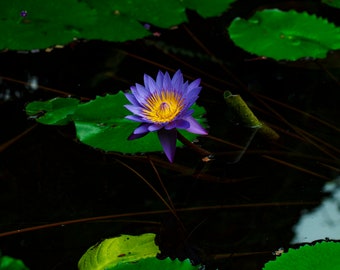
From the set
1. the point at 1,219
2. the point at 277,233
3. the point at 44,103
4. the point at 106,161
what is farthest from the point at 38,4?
the point at 277,233

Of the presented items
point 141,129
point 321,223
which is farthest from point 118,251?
point 321,223

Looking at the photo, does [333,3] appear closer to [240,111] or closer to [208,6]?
[208,6]

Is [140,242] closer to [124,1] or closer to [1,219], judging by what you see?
[1,219]

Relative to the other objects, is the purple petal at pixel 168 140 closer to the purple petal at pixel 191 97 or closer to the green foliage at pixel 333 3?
the purple petal at pixel 191 97

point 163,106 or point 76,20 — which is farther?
point 76,20

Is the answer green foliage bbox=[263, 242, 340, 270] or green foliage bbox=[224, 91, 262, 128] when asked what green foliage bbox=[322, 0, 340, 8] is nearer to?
green foliage bbox=[224, 91, 262, 128]
